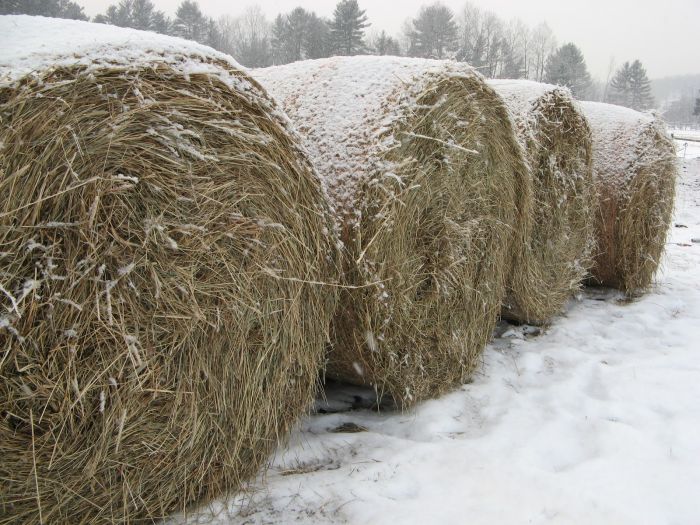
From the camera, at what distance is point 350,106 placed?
252 cm

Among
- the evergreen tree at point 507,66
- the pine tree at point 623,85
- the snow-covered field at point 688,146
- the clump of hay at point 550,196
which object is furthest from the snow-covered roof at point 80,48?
the pine tree at point 623,85

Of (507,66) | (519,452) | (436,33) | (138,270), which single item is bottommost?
(519,452)

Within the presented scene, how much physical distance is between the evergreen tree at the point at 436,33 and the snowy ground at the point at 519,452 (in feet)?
154

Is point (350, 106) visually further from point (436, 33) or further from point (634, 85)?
point (634, 85)

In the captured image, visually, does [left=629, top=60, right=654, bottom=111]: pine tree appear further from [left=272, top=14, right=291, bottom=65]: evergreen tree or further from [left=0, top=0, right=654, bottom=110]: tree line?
[left=272, top=14, right=291, bottom=65]: evergreen tree

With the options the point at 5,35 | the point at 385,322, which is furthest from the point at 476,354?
the point at 5,35

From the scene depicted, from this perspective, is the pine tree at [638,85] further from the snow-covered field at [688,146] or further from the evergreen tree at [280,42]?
the evergreen tree at [280,42]

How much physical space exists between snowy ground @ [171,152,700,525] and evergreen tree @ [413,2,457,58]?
46910mm

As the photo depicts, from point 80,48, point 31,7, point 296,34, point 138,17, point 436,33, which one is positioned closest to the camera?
point 80,48

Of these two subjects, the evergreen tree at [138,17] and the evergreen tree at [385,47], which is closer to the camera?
the evergreen tree at [138,17]

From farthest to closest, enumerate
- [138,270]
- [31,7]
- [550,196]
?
[31,7]
[550,196]
[138,270]

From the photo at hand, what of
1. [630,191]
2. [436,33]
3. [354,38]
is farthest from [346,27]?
[630,191]

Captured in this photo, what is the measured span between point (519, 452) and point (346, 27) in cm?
3987

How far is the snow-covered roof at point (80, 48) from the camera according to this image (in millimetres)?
1481
